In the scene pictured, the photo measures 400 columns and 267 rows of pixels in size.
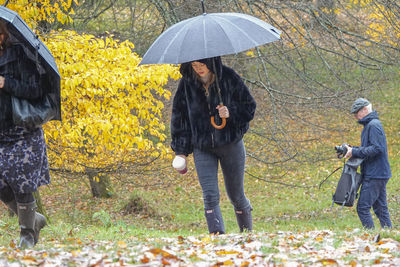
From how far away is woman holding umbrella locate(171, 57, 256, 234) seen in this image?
4844 mm

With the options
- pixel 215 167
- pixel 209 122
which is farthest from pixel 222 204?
pixel 209 122

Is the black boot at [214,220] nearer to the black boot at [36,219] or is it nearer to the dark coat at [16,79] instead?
the black boot at [36,219]

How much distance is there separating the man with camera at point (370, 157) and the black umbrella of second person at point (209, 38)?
2268 mm

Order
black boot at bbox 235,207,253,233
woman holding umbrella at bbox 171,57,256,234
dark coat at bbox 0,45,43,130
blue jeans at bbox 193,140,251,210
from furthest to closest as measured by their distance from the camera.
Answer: black boot at bbox 235,207,253,233
blue jeans at bbox 193,140,251,210
woman holding umbrella at bbox 171,57,256,234
dark coat at bbox 0,45,43,130

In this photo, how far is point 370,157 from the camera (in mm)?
6602

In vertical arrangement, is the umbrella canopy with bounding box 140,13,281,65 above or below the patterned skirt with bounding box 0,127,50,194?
above

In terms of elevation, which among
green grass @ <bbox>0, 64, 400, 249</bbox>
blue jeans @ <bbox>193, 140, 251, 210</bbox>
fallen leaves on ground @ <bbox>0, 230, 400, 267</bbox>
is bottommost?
green grass @ <bbox>0, 64, 400, 249</bbox>

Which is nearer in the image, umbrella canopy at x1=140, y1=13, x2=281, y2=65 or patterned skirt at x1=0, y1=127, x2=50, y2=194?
patterned skirt at x1=0, y1=127, x2=50, y2=194

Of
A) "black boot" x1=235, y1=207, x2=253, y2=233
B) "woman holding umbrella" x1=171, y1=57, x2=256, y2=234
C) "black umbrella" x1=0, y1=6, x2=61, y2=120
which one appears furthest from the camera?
"black boot" x1=235, y1=207, x2=253, y2=233

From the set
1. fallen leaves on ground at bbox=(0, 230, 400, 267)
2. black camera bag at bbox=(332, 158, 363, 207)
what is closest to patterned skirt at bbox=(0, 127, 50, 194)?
fallen leaves on ground at bbox=(0, 230, 400, 267)

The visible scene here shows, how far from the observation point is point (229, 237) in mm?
4688

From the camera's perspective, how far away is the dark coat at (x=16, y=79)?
414 centimetres

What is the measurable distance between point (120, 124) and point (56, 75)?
3.47 m

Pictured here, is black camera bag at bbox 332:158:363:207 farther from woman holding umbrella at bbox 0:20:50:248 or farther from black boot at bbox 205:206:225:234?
woman holding umbrella at bbox 0:20:50:248
